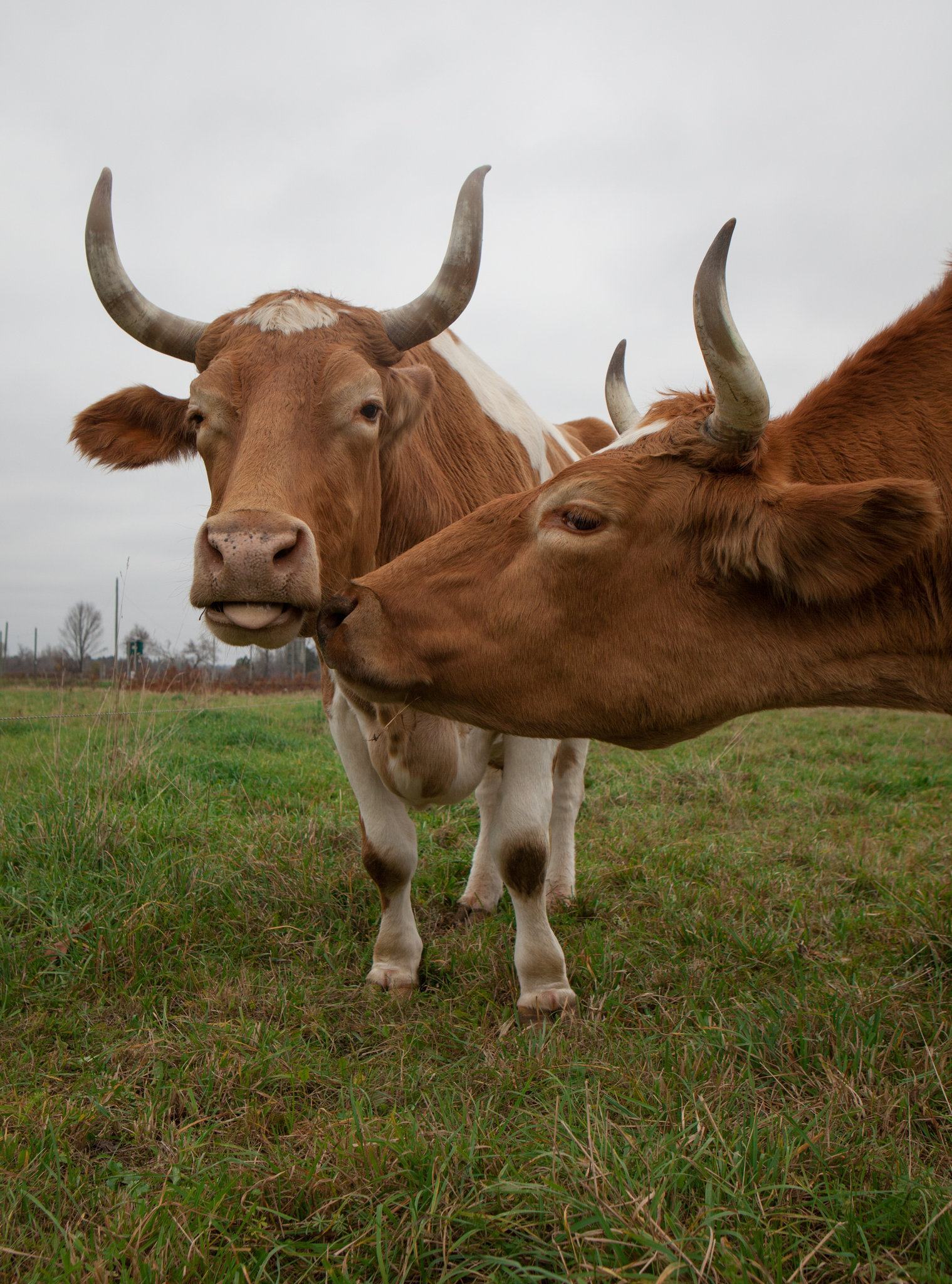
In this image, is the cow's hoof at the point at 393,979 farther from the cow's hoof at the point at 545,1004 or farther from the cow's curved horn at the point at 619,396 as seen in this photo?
the cow's curved horn at the point at 619,396

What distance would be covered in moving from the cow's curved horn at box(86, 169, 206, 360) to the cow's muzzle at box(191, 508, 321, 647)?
1251 mm

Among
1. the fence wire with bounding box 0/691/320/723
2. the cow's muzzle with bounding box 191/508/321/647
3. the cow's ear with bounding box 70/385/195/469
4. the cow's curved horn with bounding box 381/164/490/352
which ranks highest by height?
the cow's curved horn with bounding box 381/164/490/352

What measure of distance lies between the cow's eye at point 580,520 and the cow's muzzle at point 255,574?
0.74 metres

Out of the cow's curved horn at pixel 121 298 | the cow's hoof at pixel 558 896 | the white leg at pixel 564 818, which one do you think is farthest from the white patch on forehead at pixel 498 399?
the cow's hoof at pixel 558 896

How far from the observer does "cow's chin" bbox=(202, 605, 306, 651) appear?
102 inches

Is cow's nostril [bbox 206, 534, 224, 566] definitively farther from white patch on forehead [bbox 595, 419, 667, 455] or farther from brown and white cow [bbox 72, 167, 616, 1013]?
white patch on forehead [bbox 595, 419, 667, 455]

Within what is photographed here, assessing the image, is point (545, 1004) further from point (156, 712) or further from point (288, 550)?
point (156, 712)

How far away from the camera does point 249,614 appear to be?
2.56 m

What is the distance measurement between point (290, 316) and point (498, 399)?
1.37 meters

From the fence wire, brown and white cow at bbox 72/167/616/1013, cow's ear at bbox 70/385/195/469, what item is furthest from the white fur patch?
the fence wire

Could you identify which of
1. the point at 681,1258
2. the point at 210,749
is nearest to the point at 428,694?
the point at 681,1258

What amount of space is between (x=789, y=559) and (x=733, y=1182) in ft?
4.47

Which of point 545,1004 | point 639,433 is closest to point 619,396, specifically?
point 639,433

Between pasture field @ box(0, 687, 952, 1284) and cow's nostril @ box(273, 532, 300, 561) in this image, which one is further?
cow's nostril @ box(273, 532, 300, 561)
